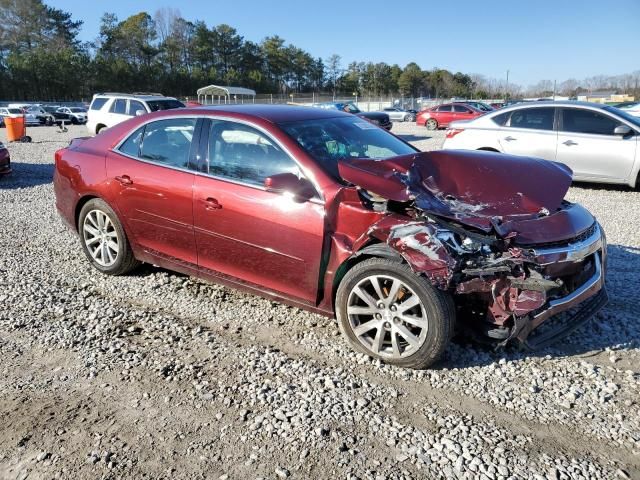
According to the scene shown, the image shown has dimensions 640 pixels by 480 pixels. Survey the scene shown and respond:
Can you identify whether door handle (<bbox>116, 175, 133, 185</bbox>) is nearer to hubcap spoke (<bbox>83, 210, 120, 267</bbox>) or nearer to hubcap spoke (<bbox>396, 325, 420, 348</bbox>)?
hubcap spoke (<bbox>83, 210, 120, 267</bbox>)

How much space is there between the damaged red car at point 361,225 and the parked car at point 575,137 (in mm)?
5205

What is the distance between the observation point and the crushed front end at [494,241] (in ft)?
9.89

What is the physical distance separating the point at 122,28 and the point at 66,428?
8928cm

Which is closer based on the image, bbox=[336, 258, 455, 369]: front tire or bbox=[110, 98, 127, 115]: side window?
bbox=[336, 258, 455, 369]: front tire

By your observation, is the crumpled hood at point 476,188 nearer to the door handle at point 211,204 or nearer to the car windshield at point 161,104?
the door handle at point 211,204

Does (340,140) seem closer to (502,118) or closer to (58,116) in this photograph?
(502,118)

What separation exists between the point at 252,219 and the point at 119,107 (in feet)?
49.5

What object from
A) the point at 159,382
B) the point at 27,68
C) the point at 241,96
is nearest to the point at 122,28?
the point at 27,68

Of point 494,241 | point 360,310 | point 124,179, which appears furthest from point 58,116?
point 494,241

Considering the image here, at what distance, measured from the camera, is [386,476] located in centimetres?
238

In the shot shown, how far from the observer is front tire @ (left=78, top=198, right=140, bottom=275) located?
471 cm

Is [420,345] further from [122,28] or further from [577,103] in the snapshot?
[122,28]

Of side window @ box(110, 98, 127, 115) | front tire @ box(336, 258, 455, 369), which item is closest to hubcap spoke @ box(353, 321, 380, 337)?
front tire @ box(336, 258, 455, 369)

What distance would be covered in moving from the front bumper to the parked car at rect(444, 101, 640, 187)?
18.8ft
